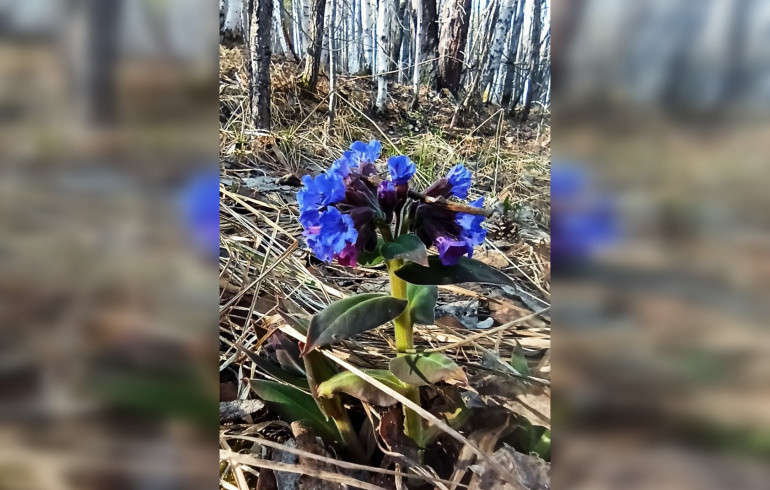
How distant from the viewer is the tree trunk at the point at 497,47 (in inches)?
20.0

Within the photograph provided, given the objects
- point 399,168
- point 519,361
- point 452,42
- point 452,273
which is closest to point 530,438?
point 519,361

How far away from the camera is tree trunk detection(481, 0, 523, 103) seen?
1.67 feet

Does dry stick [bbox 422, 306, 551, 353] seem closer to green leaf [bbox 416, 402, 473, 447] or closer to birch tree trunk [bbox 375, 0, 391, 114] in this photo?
green leaf [bbox 416, 402, 473, 447]

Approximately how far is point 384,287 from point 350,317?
8cm

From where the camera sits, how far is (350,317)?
49 centimetres

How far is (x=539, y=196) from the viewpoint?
50cm

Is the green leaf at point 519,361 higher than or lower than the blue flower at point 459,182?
lower

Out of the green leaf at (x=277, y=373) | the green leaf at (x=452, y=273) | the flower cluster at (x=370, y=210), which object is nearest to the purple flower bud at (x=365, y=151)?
the flower cluster at (x=370, y=210)

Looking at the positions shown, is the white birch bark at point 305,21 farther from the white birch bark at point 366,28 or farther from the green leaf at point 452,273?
the green leaf at point 452,273

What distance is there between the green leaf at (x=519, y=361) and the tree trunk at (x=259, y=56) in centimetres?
33
